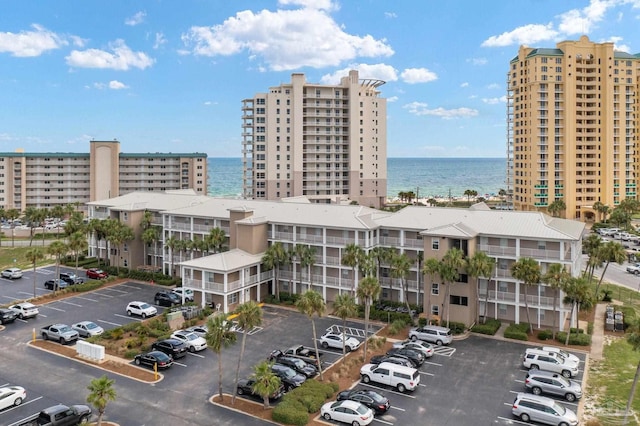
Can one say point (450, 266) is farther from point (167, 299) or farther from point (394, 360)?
point (167, 299)

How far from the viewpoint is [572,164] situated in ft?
388

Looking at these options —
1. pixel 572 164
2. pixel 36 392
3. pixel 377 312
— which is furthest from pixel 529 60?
pixel 36 392

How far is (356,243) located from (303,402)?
2458cm

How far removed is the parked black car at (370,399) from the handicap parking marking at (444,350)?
1064 cm

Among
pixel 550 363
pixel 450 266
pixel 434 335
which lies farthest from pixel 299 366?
pixel 550 363

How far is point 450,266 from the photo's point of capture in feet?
146

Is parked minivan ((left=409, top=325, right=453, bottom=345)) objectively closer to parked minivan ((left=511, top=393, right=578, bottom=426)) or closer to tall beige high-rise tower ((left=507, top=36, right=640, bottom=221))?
parked minivan ((left=511, top=393, right=578, bottom=426))

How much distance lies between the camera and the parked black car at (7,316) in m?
47.7

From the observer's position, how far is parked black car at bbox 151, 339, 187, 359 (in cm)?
3875

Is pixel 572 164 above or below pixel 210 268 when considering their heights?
above

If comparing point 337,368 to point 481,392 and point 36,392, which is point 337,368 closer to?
point 481,392

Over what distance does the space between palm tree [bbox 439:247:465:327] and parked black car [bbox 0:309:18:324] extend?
4145 centimetres

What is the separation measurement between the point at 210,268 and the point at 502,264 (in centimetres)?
2917

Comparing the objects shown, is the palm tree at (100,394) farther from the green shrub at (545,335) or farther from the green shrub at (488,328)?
the green shrub at (545,335)
